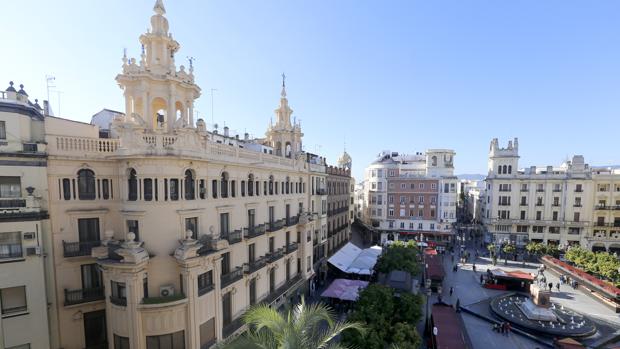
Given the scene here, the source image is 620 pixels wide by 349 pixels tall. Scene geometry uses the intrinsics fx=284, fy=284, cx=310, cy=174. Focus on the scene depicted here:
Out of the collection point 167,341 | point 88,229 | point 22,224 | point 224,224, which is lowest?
point 167,341

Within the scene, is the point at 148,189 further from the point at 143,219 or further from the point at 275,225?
the point at 275,225

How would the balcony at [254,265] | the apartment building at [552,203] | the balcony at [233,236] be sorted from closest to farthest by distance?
the balcony at [233,236] < the balcony at [254,265] < the apartment building at [552,203]

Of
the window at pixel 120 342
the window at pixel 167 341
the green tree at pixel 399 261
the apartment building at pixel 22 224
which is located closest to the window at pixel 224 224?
the window at pixel 167 341

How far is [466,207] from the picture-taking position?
113875mm

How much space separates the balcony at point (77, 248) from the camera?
56.6 ft

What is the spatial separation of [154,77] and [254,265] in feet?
54.5

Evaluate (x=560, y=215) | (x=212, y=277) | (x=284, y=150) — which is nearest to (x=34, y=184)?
(x=212, y=277)

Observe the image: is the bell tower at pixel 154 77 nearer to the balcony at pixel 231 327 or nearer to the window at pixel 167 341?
the window at pixel 167 341

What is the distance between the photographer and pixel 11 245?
16031 millimetres

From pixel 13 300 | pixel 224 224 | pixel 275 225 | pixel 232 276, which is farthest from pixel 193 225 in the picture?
pixel 275 225

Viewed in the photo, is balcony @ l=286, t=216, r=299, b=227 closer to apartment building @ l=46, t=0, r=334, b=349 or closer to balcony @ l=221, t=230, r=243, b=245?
balcony @ l=221, t=230, r=243, b=245

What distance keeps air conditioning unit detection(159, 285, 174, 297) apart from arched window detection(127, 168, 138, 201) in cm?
578

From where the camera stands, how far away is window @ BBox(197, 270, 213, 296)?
1864cm

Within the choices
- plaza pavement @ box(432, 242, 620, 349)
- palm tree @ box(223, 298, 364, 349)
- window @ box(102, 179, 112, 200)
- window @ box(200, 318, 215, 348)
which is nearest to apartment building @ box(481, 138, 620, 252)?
plaza pavement @ box(432, 242, 620, 349)
